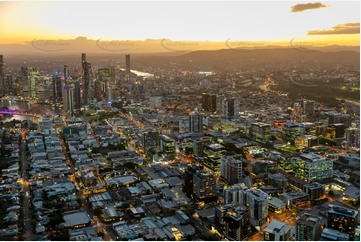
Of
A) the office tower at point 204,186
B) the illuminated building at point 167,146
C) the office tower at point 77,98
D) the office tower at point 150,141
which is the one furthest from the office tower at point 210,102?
the office tower at point 204,186

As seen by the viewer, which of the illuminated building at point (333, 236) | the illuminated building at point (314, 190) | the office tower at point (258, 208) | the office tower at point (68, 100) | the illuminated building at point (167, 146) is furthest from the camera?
the office tower at point (68, 100)

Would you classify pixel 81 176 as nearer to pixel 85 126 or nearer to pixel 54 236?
pixel 54 236

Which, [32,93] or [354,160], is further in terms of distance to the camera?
[32,93]

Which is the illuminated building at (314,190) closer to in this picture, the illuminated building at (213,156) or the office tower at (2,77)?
the illuminated building at (213,156)

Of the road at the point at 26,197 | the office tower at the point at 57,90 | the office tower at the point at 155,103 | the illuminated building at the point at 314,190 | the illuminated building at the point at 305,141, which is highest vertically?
the office tower at the point at 57,90

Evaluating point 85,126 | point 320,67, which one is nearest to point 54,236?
point 85,126

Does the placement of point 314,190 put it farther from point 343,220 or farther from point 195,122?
point 195,122

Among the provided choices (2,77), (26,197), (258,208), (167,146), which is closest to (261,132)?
(167,146)
